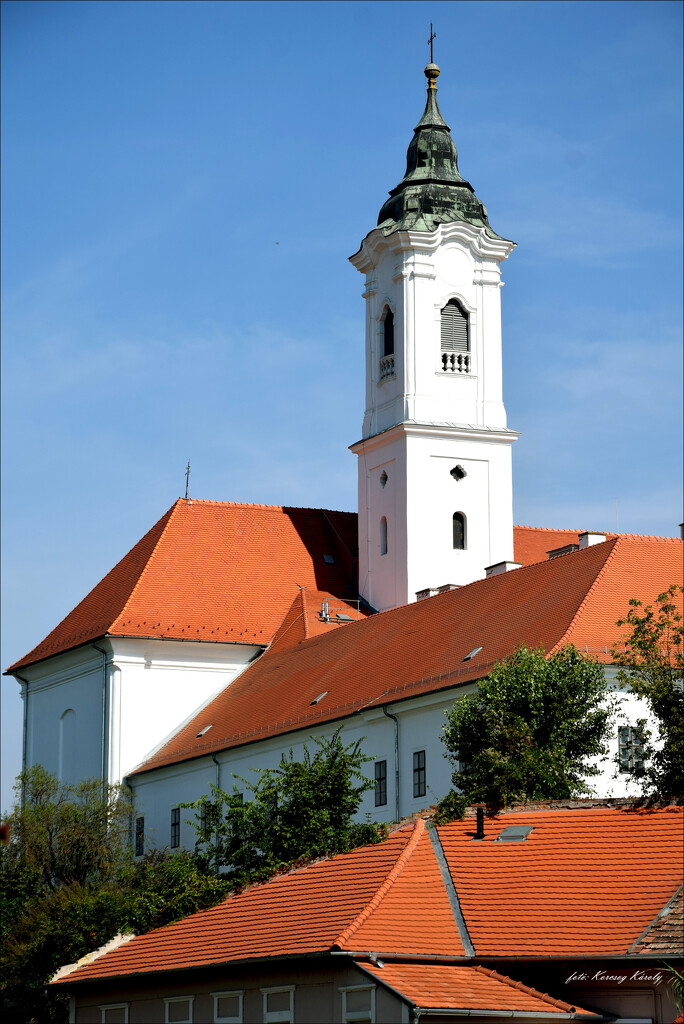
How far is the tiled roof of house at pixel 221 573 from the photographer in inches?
2336

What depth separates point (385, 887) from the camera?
94.8 feet

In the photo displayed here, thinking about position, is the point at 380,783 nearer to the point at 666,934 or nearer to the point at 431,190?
the point at 666,934

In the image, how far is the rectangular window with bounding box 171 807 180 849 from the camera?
52.9 m

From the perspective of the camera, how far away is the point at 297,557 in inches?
2463

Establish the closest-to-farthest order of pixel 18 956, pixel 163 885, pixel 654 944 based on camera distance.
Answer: pixel 654 944
pixel 163 885
pixel 18 956

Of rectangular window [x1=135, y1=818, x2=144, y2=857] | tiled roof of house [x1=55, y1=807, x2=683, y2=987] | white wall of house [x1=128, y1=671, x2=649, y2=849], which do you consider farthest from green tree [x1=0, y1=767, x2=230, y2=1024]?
tiled roof of house [x1=55, y1=807, x2=683, y2=987]

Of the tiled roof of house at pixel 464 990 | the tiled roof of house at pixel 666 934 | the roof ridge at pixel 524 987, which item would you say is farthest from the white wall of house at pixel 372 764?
the tiled roof of house at pixel 464 990

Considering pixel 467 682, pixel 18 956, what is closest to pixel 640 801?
pixel 467 682

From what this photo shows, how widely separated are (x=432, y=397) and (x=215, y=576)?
9.02 m

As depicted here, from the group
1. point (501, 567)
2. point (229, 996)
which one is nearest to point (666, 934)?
point (229, 996)

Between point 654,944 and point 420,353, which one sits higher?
point 420,353

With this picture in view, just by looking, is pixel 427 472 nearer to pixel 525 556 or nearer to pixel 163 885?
pixel 525 556

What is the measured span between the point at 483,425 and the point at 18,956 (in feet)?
82.4

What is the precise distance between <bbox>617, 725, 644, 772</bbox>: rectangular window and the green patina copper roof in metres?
25.1
